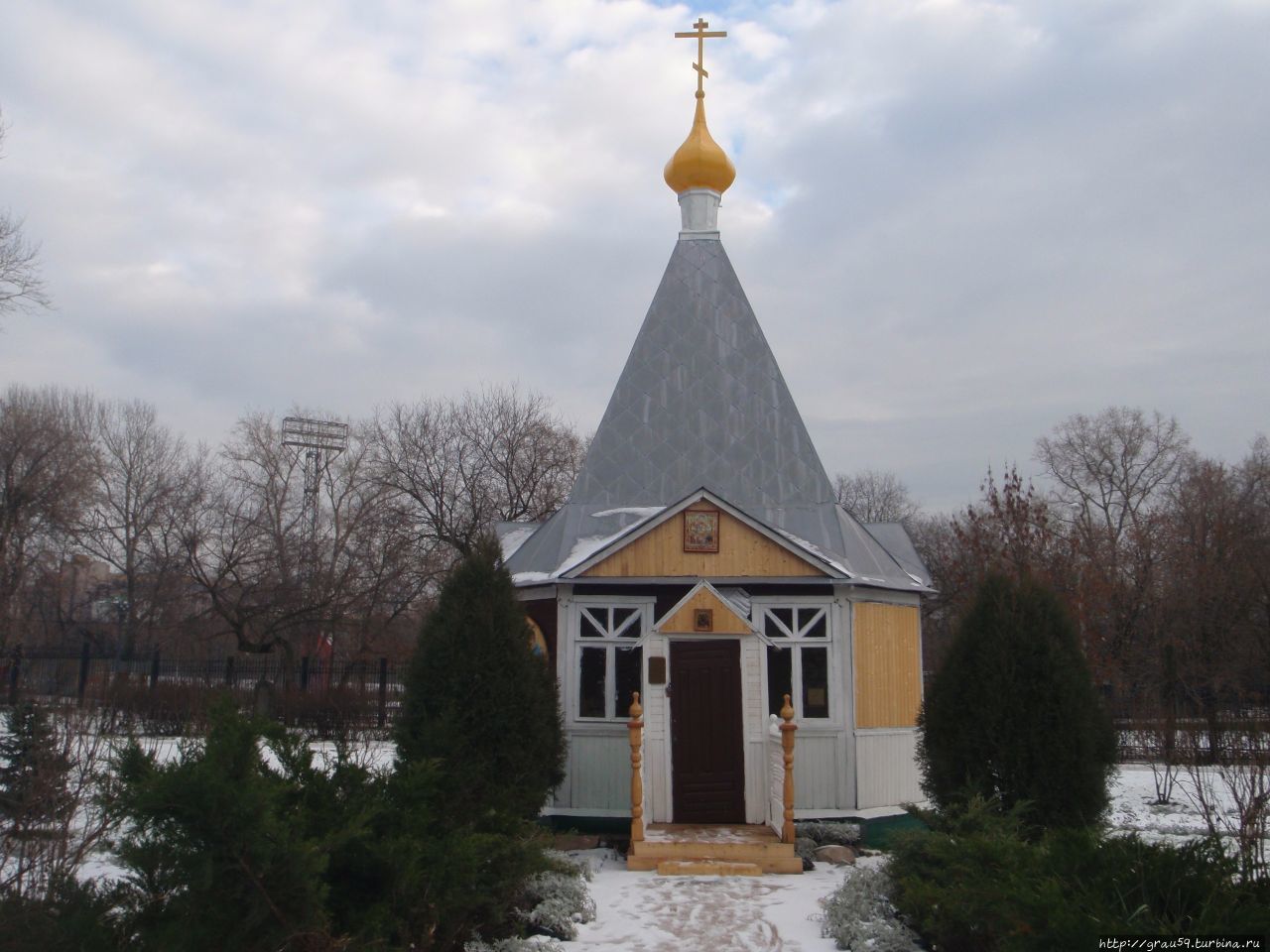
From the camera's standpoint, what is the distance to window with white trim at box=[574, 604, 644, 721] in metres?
10.4

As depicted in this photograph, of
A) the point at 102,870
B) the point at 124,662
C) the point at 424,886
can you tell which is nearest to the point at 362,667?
the point at 124,662

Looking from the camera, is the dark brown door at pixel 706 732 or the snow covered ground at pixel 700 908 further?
the dark brown door at pixel 706 732

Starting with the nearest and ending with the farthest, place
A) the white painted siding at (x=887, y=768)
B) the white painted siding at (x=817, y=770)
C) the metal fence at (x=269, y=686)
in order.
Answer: the white painted siding at (x=817, y=770) < the white painted siding at (x=887, y=768) < the metal fence at (x=269, y=686)

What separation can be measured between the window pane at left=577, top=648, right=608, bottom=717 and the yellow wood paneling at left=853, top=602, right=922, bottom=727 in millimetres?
2630

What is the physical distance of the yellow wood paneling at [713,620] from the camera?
9797mm

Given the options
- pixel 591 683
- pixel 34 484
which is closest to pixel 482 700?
pixel 591 683

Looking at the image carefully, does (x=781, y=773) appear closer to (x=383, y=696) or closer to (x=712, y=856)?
(x=712, y=856)

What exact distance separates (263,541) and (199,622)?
371 centimetres

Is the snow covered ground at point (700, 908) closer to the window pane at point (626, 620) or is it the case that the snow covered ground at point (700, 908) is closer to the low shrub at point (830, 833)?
the low shrub at point (830, 833)

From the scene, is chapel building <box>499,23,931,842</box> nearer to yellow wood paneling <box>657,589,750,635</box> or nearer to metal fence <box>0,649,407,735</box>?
yellow wood paneling <box>657,589,750,635</box>

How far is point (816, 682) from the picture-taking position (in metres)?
10.4

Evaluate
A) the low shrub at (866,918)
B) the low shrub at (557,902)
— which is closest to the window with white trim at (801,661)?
the low shrub at (866,918)

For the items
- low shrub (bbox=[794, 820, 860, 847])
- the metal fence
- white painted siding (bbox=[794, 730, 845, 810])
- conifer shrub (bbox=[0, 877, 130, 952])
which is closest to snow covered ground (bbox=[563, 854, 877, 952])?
low shrub (bbox=[794, 820, 860, 847])

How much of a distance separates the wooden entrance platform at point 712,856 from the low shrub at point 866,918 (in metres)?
1.14
